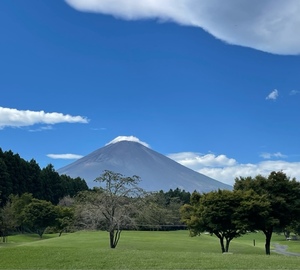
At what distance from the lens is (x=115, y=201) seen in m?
31.5

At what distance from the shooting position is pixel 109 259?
16.2m

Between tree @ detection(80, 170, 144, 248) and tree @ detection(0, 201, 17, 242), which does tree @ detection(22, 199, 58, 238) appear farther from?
tree @ detection(80, 170, 144, 248)

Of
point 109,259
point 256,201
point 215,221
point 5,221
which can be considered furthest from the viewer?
point 5,221

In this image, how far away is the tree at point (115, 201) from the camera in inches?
1229

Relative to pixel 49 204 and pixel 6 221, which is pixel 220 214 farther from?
pixel 49 204

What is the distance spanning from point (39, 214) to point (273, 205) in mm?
39176

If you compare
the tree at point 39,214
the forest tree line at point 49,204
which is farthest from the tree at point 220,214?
the tree at point 39,214

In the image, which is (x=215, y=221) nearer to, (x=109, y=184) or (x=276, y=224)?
(x=276, y=224)

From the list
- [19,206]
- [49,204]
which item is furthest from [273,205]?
[19,206]

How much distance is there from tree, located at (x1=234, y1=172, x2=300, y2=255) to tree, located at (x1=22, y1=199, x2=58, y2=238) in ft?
124

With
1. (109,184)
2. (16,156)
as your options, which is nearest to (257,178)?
(109,184)

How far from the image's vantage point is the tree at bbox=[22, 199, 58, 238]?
59.3m

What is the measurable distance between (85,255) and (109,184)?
14.9 m

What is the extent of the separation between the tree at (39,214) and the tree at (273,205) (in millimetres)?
37693
